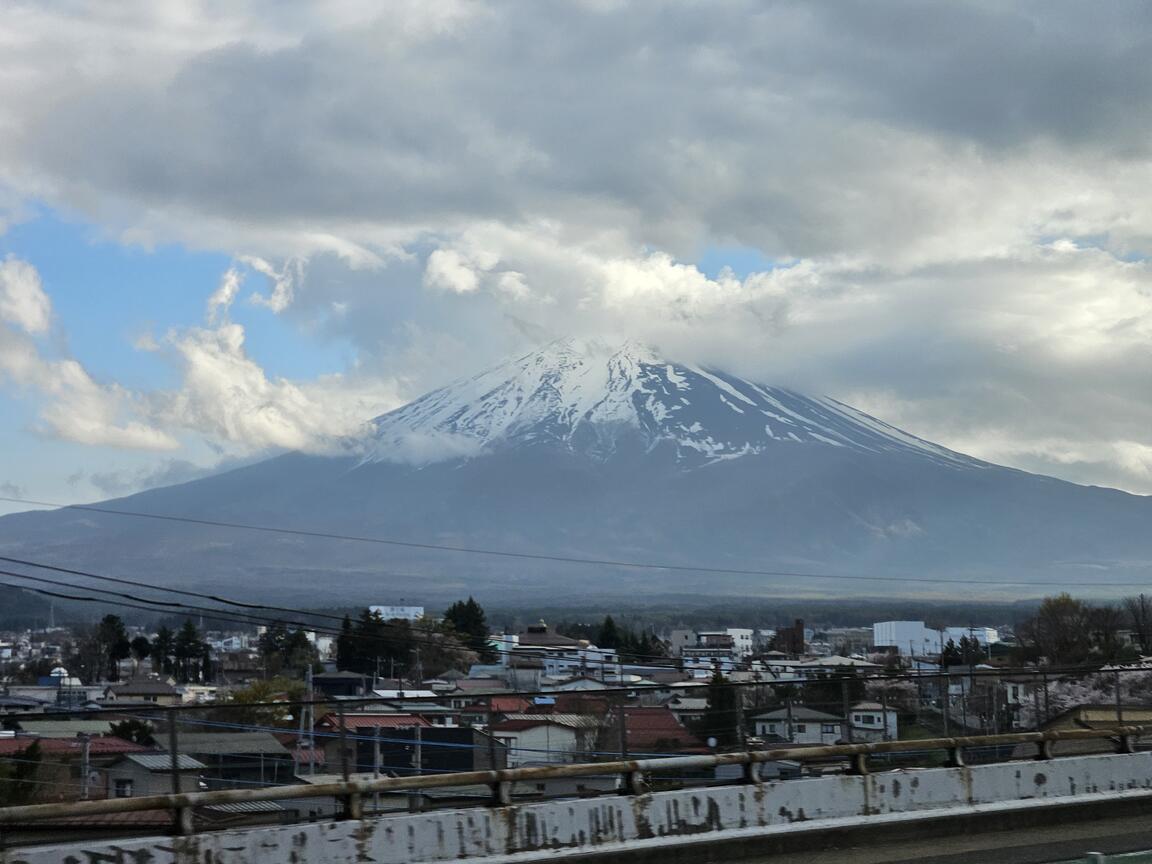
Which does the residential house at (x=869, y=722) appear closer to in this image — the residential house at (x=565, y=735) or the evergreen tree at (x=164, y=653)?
the residential house at (x=565, y=735)

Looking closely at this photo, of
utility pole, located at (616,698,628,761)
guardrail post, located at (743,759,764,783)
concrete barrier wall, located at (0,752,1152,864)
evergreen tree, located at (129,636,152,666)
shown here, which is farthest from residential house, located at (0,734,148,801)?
evergreen tree, located at (129,636,152,666)

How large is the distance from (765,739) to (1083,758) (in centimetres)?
371

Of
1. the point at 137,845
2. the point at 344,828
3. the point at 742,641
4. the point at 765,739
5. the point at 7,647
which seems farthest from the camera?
the point at 742,641

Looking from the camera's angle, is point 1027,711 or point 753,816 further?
point 1027,711

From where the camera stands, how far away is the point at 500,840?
42.3 ft

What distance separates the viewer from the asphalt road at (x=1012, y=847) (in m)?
14.1

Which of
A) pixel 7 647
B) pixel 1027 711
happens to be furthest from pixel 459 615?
pixel 1027 711

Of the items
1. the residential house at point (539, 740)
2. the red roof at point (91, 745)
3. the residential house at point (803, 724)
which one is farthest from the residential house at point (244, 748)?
the residential house at point (803, 724)

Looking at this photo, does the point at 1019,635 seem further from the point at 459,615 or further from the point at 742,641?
the point at 742,641

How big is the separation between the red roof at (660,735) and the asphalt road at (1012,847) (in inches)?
105

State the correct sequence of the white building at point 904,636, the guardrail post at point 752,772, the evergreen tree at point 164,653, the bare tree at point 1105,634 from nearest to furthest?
1. the guardrail post at point 752,772
2. the bare tree at point 1105,634
3. the evergreen tree at point 164,653
4. the white building at point 904,636

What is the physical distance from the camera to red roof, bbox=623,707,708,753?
1638 centimetres

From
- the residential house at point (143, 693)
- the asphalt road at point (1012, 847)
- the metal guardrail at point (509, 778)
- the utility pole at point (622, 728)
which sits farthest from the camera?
the residential house at point (143, 693)

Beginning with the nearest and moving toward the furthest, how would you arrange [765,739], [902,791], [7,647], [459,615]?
[902,791] → [765,739] → [459,615] → [7,647]
